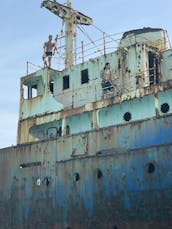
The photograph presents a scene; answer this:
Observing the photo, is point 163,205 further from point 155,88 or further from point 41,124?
point 41,124

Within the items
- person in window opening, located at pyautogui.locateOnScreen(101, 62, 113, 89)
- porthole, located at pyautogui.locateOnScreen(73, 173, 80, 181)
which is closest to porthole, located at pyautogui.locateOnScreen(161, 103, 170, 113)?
person in window opening, located at pyautogui.locateOnScreen(101, 62, 113, 89)

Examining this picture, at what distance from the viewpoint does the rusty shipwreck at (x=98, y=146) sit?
462 inches

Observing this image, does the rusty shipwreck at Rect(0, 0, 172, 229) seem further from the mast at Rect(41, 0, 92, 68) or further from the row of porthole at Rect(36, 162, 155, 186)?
the mast at Rect(41, 0, 92, 68)

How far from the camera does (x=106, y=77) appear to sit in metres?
15.1

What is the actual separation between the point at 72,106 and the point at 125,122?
3.21 meters

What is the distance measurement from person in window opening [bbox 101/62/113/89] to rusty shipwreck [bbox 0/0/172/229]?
0.04m

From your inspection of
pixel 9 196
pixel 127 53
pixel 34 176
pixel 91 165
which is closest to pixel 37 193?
pixel 34 176

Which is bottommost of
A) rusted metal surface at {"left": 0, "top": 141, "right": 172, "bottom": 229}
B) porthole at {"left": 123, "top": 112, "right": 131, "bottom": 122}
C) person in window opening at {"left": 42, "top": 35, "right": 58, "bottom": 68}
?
rusted metal surface at {"left": 0, "top": 141, "right": 172, "bottom": 229}

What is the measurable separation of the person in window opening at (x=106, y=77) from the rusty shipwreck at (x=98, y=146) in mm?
41

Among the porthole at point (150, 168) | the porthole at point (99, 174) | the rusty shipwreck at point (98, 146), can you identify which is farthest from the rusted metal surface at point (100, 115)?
the porthole at point (99, 174)

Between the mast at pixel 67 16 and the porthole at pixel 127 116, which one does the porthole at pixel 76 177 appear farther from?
the mast at pixel 67 16

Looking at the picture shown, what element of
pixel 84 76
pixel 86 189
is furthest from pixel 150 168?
pixel 84 76

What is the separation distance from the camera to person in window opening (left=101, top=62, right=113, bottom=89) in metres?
15.0

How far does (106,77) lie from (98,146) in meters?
3.16
